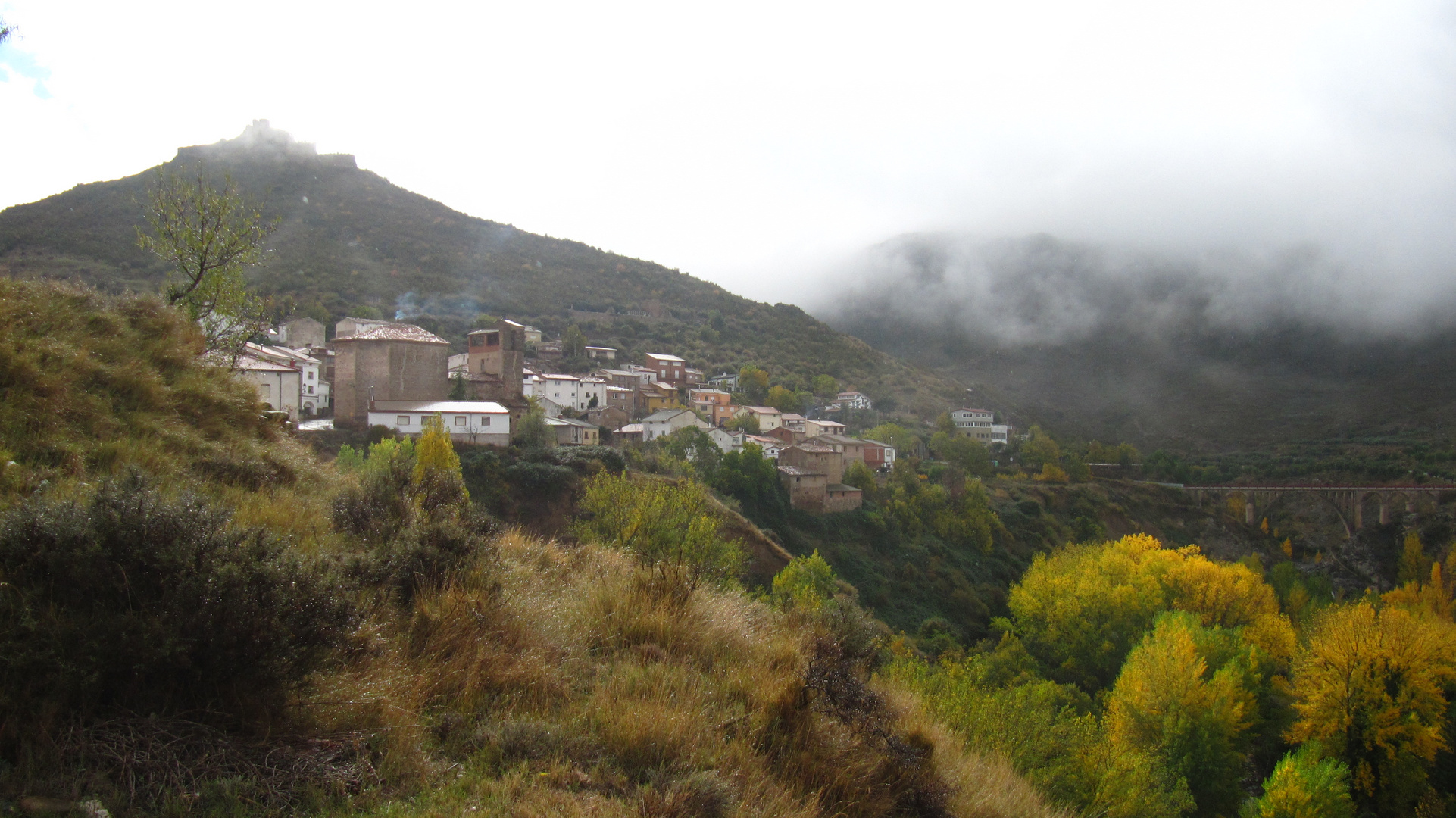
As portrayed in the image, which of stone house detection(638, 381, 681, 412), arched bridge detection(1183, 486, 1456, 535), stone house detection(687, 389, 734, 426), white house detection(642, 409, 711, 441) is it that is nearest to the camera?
white house detection(642, 409, 711, 441)

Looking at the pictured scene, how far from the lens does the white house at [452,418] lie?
30.7 meters

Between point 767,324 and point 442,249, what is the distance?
40.6 m

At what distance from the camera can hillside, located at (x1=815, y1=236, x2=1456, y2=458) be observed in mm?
82938

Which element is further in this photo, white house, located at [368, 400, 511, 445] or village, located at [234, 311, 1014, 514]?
village, located at [234, 311, 1014, 514]

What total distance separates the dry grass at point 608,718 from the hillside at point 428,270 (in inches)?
2236

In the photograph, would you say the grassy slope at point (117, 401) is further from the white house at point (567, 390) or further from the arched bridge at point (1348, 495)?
the arched bridge at point (1348, 495)

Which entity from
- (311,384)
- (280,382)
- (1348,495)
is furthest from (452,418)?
(1348,495)

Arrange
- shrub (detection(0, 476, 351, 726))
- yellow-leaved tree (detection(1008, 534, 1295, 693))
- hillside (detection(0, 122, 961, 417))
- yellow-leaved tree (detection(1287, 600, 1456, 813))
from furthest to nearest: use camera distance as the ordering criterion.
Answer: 1. hillside (detection(0, 122, 961, 417))
2. yellow-leaved tree (detection(1008, 534, 1295, 693))
3. yellow-leaved tree (detection(1287, 600, 1456, 813))
4. shrub (detection(0, 476, 351, 726))

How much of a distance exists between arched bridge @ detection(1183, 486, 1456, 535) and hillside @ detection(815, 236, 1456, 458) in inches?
665

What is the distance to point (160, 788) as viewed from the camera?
8.47 feet

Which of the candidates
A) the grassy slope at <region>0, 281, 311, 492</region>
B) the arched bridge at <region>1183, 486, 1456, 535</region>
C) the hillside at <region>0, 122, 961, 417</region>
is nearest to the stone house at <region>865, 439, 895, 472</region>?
the hillside at <region>0, 122, 961, 417</region>

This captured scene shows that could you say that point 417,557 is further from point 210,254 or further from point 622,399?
point 622,399

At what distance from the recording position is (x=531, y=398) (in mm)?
39438

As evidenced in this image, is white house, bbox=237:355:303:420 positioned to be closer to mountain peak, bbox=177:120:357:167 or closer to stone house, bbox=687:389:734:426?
stone house, bbox=687:389:734:426
